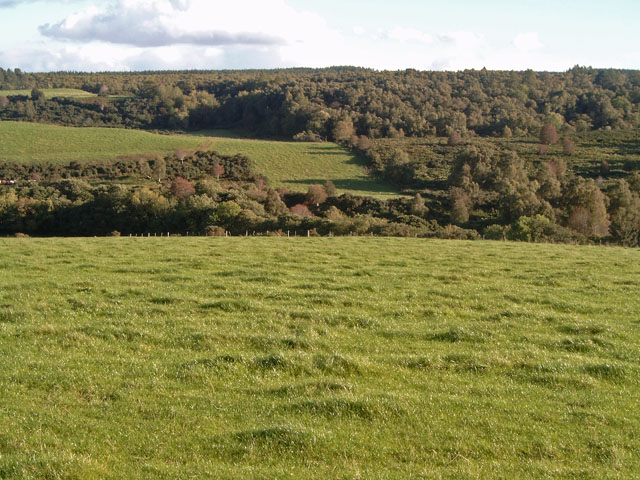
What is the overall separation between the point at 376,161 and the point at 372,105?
39.1 meters

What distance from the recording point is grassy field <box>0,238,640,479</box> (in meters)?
6.36

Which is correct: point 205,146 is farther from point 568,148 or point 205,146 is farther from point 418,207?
point 568,148

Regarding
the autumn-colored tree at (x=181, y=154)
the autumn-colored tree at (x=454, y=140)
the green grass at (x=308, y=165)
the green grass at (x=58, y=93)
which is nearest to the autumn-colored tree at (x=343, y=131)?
the green grass at (x=308, y=165)

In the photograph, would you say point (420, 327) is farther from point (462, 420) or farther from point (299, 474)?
point (299, 474)

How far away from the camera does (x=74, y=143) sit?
99438mm

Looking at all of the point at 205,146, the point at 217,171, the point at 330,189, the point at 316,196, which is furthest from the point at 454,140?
the point at 205,146

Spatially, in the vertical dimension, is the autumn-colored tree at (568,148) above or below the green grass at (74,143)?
above

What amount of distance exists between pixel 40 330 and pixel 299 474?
7.70 metres

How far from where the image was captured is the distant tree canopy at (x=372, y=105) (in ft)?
393

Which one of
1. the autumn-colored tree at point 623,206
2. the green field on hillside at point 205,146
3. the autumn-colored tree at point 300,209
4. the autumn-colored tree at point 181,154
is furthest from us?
the autumn-colored tree at point 181,154

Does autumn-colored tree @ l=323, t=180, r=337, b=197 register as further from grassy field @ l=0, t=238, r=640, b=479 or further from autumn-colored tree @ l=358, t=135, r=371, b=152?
grassy field @ l=0, t=238, r=640, b=479

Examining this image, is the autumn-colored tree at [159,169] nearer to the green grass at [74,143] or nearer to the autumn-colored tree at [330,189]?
the green grass at [74,143]

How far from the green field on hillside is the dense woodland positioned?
15.3 feet

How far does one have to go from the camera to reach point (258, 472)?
602cm
